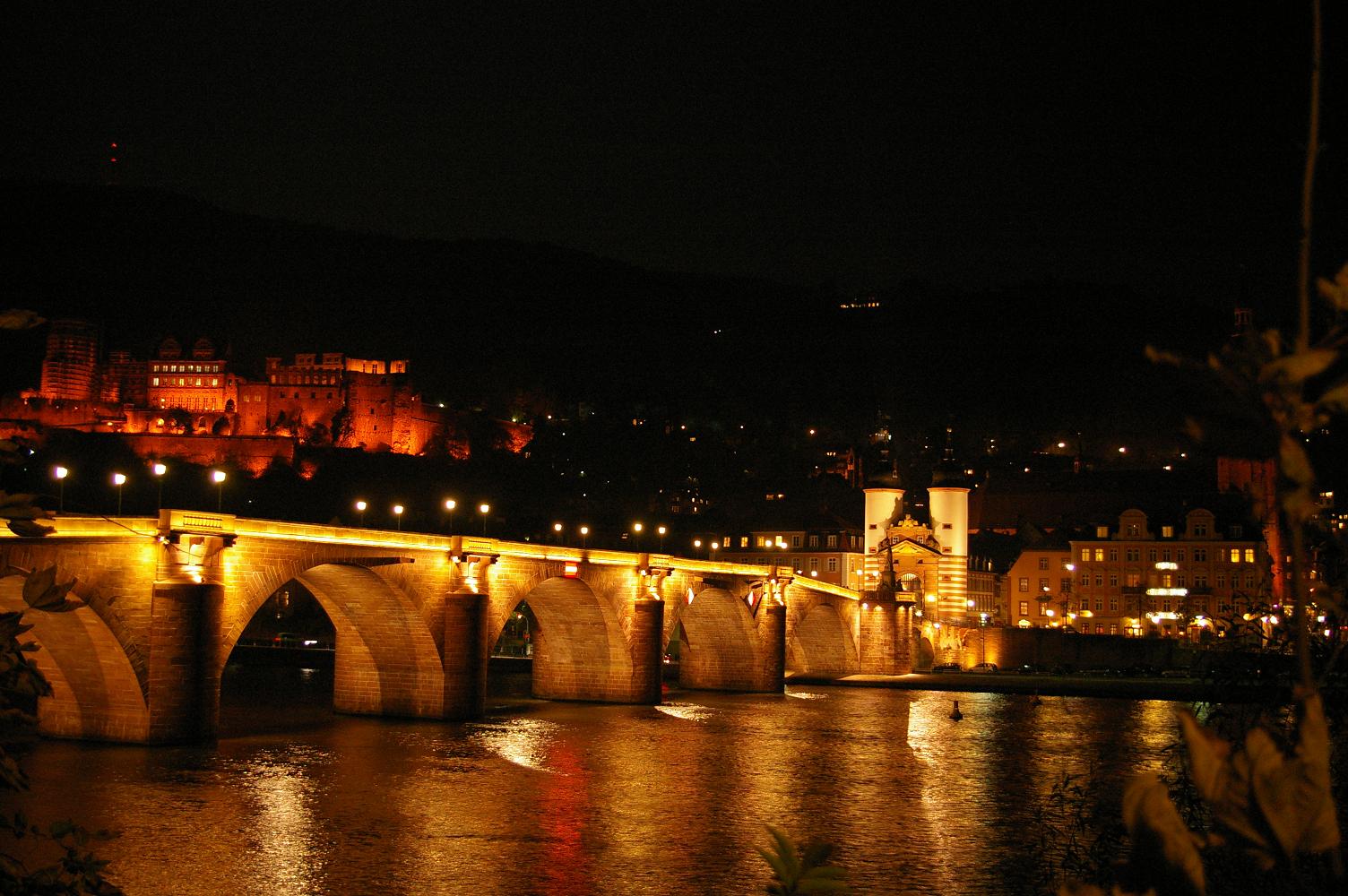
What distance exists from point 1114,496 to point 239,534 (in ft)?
267

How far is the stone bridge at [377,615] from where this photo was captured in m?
29.6

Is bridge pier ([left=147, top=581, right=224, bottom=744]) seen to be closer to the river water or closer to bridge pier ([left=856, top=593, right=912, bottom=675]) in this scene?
the river water

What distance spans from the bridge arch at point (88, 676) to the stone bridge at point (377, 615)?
0.04m

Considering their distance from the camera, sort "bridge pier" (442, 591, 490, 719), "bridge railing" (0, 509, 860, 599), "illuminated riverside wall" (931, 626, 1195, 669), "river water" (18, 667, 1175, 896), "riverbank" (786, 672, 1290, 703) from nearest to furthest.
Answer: "river water" (18, 667, 1175, 896), "bridge railing" (0, 509, 860, 599), "bridge pier" (442, 591, 490, 719), "riverbank" (786, 672, 1290, 703), "illuminated riverside wall" (931, 626, 1195, 669)

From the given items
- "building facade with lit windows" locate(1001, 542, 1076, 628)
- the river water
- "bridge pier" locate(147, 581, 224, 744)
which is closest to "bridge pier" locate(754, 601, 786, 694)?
the river water

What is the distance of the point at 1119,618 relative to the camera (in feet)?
298

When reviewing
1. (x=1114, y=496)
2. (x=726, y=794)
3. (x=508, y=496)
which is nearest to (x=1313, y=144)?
(x=726, y=794)

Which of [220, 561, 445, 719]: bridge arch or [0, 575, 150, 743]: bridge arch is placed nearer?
[0, 575, 150, 743]: bridge arch

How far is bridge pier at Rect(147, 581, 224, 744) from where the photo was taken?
29.5 m

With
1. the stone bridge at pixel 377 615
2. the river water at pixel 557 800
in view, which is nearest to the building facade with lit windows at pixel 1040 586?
the stone bridge at pixel 377 615

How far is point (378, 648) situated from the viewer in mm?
41156

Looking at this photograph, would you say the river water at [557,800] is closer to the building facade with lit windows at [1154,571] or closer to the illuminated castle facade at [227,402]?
the building facade with lit windows at [1154,571]

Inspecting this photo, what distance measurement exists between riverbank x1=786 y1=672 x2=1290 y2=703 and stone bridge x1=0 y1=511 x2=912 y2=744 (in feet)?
15.7

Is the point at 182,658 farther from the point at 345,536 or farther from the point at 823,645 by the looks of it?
the point at 823,645
